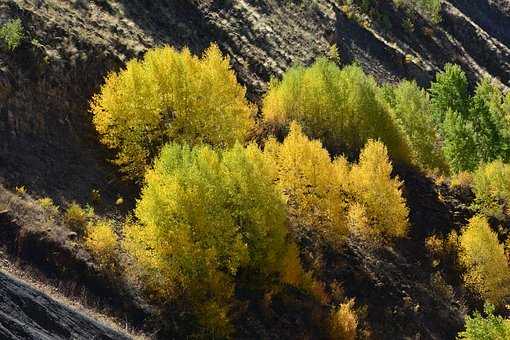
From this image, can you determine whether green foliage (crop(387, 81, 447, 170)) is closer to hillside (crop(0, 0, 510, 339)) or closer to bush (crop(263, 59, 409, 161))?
bush (crop(263, 59, 409, 161))

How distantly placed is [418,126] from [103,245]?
47.6 meters

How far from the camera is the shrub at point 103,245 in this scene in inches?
1412

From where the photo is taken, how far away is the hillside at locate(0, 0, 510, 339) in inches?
1362

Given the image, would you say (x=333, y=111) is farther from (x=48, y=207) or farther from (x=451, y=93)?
(x=48, y=207)

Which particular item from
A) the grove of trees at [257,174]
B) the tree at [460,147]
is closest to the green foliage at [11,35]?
the grove of trees at [257,174]

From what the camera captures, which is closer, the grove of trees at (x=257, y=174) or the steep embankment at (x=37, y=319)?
the steep embankment at (x=37, y=319)

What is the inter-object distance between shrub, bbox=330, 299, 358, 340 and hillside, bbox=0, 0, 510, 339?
3.64 ft

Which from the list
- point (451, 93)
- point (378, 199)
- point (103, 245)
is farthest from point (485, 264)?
point (451, 93)

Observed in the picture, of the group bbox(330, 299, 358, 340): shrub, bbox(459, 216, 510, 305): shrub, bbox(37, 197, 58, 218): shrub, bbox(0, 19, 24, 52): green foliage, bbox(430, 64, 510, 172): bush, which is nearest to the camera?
bbox(37, 197, 58, 218): shrub

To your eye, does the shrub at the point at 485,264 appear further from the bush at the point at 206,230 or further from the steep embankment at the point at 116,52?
the steep embankment at the point at 116,52

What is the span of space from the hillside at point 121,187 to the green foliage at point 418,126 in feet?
22.7

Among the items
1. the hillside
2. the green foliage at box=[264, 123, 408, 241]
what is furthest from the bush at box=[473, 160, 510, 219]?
the green foliage at box=[264, 123, 408, 241]

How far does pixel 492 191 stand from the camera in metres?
60.7

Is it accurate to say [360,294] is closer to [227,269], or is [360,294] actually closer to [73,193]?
[227,269]
